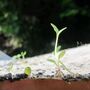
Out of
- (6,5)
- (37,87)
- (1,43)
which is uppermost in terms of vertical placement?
(6,5)

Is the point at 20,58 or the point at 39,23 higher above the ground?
the point at 39,23

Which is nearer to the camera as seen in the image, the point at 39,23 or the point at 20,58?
the point at 20,58

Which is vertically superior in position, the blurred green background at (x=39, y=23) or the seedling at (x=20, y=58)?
the blurred green background at (x=39, y=23)

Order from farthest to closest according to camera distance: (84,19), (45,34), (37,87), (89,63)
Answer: (45,34)
(84,19)
(89,63)
(37,87)

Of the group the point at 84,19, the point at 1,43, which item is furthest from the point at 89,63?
the point at 1,43

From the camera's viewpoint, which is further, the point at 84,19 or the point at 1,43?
the point at 1,43

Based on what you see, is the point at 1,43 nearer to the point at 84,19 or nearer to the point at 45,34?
the point at 45,34

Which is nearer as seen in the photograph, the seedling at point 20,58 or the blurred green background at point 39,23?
the seedling at point 20,58

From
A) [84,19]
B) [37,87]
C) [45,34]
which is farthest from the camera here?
[45,34]
